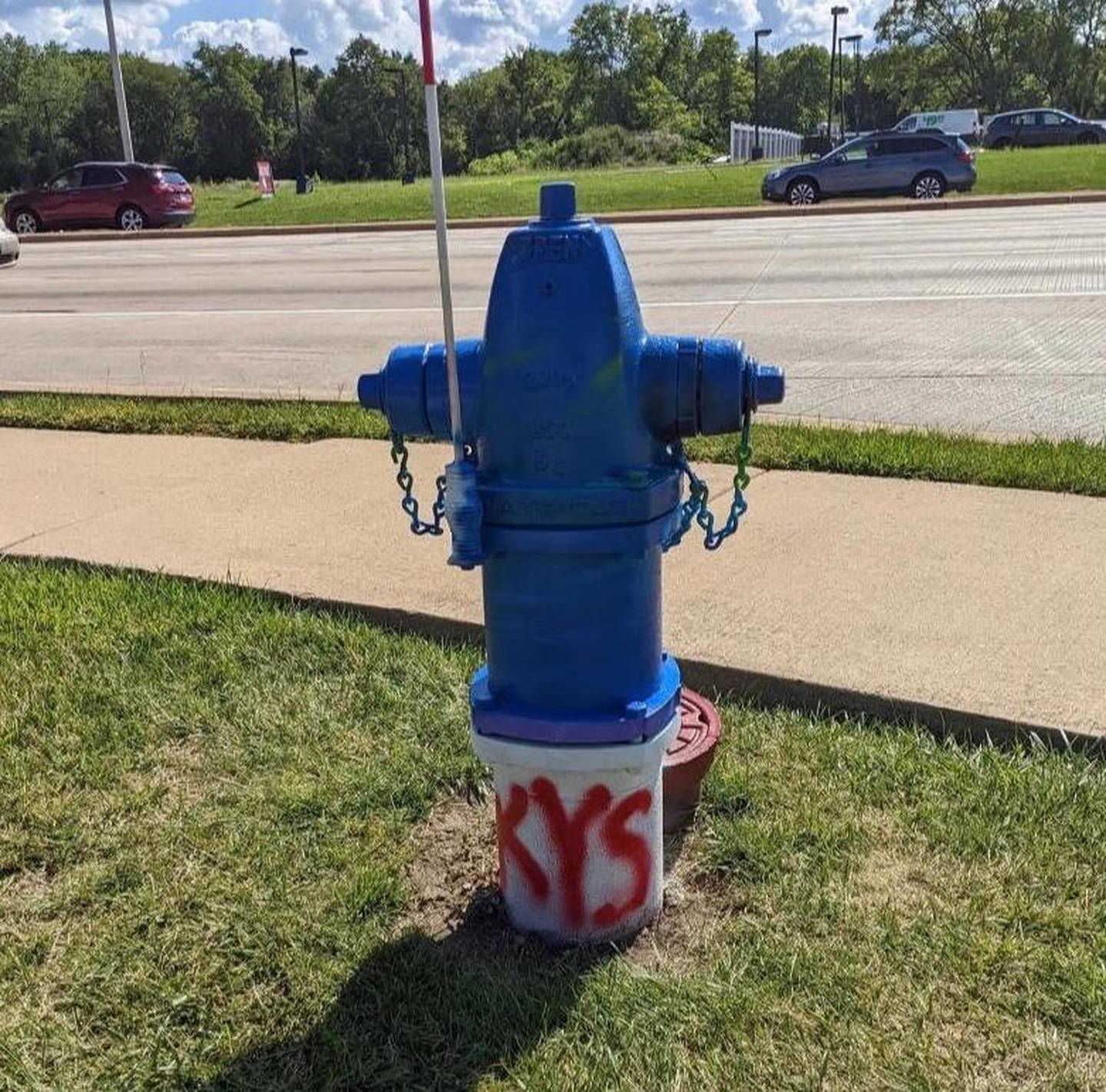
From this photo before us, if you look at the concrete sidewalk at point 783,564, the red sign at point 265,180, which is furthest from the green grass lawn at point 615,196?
the concrete sidewalk at point 783,564

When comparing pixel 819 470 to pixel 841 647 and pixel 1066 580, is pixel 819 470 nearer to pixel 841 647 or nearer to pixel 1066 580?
pixel 1066 580

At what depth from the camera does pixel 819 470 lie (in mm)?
5281

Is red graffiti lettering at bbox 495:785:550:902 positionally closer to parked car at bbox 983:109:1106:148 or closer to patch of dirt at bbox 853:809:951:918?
patch of dirt at bbox 853:809:951:918

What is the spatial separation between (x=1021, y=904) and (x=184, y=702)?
2156 mm

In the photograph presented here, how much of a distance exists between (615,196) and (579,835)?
24913 mm

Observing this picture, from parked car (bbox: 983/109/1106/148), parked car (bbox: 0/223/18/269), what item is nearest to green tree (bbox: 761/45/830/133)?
parked car (bbox: 983/109/1106/148)

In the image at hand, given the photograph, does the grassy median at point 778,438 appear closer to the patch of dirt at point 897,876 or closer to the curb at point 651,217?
the patch of dirt at point 897,876

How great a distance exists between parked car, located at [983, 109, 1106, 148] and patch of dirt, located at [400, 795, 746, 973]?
44.9m

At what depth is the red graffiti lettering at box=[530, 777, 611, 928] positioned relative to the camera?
2.27 meters

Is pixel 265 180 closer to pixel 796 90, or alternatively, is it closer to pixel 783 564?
pixel 783 564

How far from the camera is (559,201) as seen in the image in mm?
2061

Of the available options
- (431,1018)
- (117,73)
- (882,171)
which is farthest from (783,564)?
Result: (117,73)

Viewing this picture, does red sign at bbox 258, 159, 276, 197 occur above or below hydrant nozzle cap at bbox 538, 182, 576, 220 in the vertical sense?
above

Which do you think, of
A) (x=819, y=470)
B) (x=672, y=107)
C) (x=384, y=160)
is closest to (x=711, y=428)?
(x=819, y=470)
